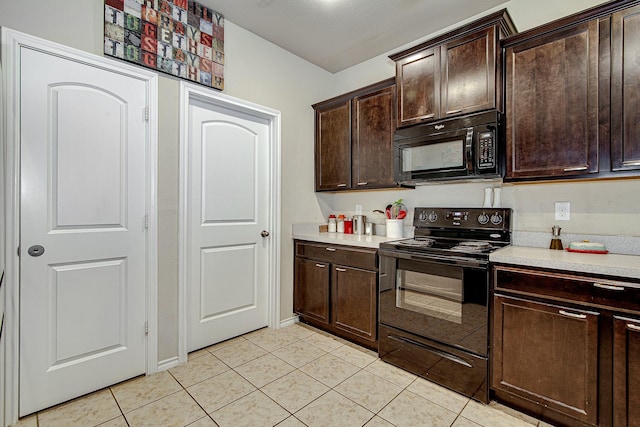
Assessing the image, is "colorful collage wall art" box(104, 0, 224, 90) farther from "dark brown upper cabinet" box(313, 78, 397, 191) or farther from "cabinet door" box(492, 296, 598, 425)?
"cabinet door" box(492, 296, 598, 425)

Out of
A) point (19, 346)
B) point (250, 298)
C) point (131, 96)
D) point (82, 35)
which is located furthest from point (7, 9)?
point (250, 298)

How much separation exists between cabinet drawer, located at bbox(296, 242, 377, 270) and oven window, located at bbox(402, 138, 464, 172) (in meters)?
0.78

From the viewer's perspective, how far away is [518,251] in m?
1.99

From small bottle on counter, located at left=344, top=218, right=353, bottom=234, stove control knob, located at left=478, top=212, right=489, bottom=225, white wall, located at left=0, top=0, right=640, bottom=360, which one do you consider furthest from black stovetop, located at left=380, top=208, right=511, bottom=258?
small bottle on counter, located at left=344, top=218, right=353, bottom=234

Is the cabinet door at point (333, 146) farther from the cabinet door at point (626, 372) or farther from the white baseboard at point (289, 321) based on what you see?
the cabinet door at point (626, 372)

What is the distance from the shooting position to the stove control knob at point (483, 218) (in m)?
2.37

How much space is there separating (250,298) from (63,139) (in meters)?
1.87

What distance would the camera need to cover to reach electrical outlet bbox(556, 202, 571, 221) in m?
2.11

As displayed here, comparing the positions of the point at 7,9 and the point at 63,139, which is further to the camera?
the point at 63,139

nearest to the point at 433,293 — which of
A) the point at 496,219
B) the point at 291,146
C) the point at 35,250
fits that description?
the point at 496,219

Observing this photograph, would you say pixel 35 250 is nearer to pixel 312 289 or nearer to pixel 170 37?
pixel 170 37

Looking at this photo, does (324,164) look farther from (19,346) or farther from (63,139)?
(19,346)

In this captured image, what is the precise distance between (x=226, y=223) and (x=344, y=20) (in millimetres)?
2008

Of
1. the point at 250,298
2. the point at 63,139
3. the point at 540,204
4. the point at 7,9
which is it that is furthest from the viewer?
the point at 250,298
